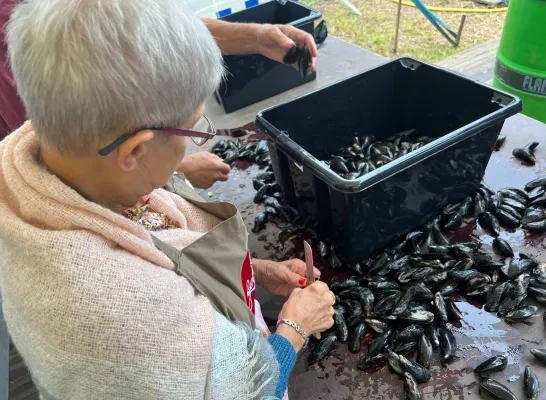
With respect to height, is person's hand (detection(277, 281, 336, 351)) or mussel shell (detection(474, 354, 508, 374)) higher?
person's hand (detection(277, 281, 336, 351))

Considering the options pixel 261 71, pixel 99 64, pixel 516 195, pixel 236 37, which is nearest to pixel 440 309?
pixel 516 195

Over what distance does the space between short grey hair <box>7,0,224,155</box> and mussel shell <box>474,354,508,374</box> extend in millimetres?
1081

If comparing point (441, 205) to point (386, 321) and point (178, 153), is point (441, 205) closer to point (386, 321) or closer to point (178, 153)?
point (386, 321)

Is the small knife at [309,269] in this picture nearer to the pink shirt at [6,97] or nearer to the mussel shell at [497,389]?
the mussel shell at [497,389]

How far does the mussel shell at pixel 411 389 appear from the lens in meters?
1.22

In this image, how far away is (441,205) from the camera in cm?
174

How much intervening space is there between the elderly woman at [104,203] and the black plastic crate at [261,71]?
168cm

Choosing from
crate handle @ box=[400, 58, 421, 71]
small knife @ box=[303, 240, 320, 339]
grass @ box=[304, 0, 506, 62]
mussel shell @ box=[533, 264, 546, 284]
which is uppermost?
crate handle @ box=[400, 58, 421, 71]

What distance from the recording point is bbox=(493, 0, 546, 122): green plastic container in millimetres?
2557

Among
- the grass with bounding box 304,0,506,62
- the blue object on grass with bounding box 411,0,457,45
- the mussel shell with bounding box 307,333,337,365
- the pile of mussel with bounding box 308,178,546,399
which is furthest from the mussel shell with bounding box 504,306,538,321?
the blue object on grass with bounding box 411,0,457,45

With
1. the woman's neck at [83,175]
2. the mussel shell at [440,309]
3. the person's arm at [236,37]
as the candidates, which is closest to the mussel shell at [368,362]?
the mussel shell at [440,309]

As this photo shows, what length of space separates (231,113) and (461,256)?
60.9 inches

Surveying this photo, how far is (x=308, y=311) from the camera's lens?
1.24 metres

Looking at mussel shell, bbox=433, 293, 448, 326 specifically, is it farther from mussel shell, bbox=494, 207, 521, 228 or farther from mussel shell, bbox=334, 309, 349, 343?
mussel shell, bbox=494, 207, 521, 228
